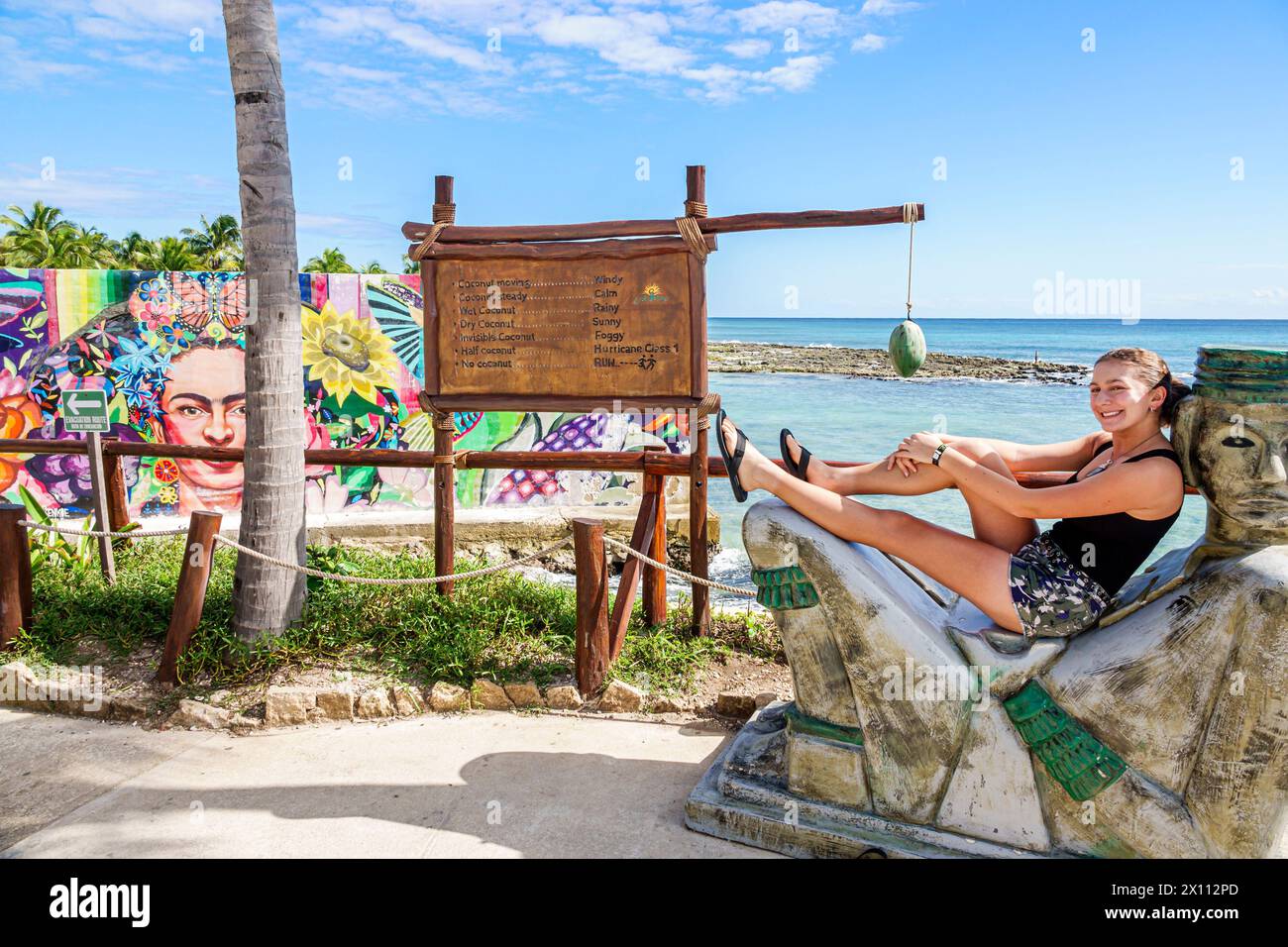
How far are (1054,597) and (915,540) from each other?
482mm

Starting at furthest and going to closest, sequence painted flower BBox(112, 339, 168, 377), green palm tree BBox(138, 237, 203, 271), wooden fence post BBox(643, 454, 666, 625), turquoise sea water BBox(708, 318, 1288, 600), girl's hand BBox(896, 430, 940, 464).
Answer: green palm tree BBox(138, 237, 203, 271)
turquoise sea water BBox(708, 318, 1288, 600)
painted flower BBox(112, 339, 168, 377)
wooden fence post BBox(643, 454, 666, 625)
girl's hand BBox(896, 430, 940, 464)

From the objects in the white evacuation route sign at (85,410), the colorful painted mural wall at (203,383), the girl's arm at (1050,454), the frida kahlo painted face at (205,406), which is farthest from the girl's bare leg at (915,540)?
the frida kahlo painted face at (205,406)

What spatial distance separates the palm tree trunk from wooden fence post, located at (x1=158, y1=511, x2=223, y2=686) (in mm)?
198

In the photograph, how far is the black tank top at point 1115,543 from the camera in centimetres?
286

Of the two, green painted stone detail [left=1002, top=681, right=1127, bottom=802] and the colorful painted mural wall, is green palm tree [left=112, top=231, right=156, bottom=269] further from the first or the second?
green painted stone detail [left=1002, top=681, right=1127, bottom=802]

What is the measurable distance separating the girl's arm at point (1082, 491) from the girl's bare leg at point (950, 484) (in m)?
0.08

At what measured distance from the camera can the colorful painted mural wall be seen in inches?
339

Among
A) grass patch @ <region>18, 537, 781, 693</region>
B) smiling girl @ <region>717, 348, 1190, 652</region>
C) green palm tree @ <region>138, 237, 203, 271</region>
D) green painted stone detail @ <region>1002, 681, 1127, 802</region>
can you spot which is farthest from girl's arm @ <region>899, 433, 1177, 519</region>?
green palm tree @ <region>138, 237, 203, 271</region>

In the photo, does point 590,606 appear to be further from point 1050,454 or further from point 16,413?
point 16,413

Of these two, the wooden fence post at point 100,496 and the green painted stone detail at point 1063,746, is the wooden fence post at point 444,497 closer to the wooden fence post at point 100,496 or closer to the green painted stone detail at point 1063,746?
the wooden fence post at point 100,496

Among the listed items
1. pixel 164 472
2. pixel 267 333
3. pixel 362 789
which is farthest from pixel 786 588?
pixel 164 472
